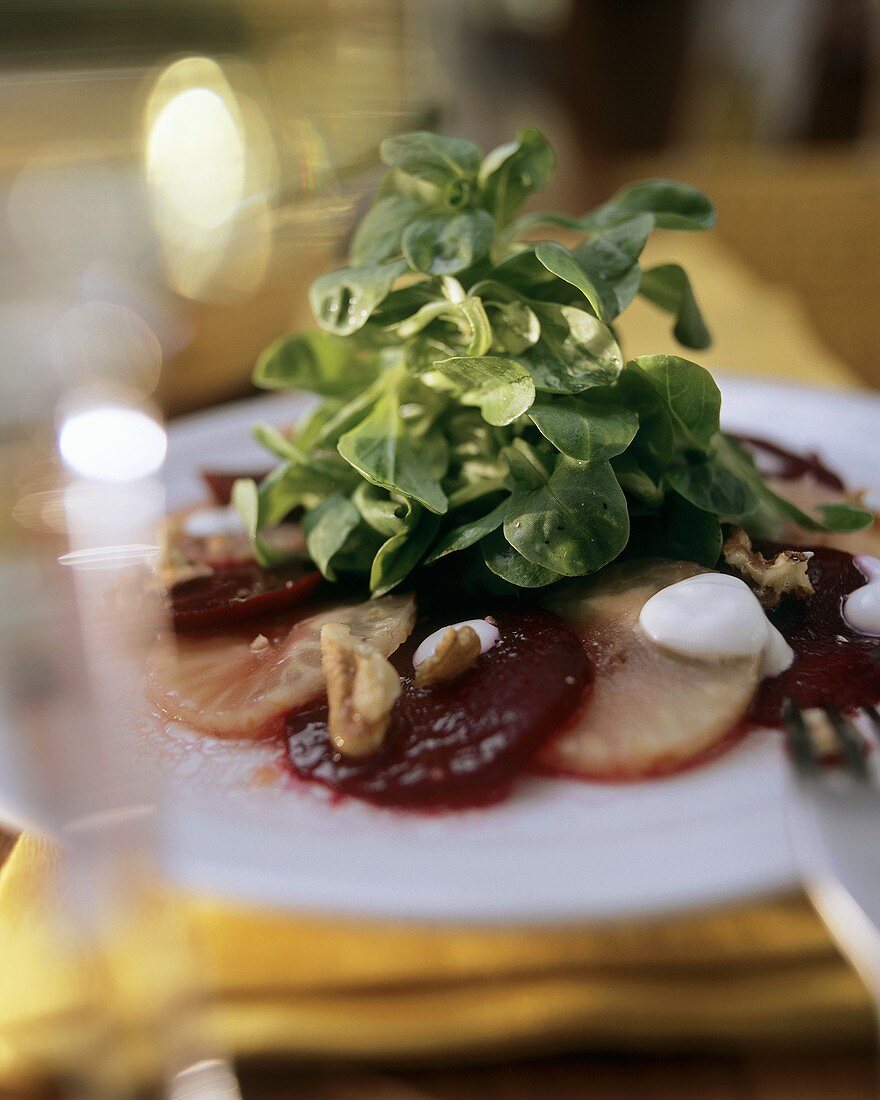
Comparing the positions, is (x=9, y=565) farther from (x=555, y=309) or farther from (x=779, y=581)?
(x=779, y=581)

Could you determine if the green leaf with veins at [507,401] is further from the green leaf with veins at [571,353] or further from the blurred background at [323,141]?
the blurred background at [323,141]

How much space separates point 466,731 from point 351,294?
535mm

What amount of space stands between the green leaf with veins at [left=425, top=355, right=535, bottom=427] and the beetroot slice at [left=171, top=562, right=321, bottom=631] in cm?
30

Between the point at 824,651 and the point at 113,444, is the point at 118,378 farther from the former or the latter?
the point at 824,651

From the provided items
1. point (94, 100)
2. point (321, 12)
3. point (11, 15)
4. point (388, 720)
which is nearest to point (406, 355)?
point (388, 720)

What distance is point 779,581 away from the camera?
987 millimetres

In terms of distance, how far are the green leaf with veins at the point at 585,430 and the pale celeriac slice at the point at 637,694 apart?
143mm

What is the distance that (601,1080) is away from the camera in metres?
0.72

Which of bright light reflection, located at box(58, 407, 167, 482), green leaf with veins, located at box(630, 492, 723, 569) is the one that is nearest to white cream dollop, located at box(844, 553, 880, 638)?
green leaf with veins, located at box(630, 492, 723, 569)

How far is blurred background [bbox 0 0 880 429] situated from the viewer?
2209 millimetres

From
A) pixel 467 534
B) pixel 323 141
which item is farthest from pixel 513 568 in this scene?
pixel 323 141

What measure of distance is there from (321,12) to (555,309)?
7002mm

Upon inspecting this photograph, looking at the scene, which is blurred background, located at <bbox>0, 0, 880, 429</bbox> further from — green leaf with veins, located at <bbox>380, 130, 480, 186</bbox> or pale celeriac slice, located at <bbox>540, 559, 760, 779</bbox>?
pale celeriac slice, located at <bbox>540, 559, 760, 779</bbox>

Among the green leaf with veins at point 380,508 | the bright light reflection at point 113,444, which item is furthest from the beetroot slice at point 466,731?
the bright light reflection at point 113,444
